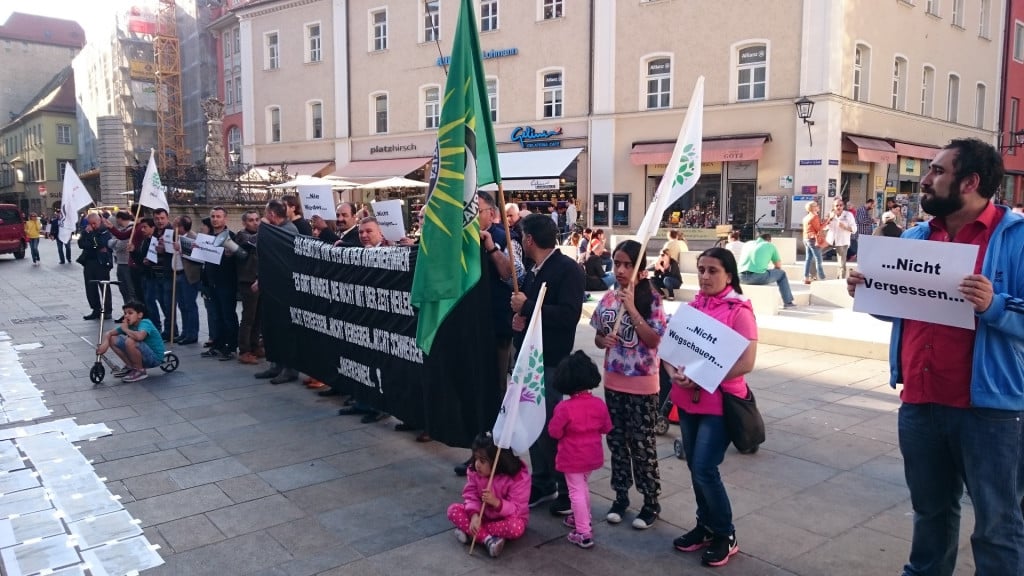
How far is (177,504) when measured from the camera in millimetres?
5172

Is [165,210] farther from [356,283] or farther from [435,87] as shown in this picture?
[435,87]

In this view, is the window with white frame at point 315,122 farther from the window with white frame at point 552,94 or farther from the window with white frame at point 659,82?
the window with white frame at point 659,82

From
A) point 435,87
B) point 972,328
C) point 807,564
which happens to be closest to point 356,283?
point 807,564

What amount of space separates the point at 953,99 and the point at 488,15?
1853cm

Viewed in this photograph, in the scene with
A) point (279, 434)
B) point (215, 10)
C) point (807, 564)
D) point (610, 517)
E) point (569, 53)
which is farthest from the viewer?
point (215, 10)

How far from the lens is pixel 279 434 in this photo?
265 inches

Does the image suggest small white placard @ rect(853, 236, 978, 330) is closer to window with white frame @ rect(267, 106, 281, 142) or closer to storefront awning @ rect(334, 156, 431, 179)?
storefront awning @ rect(334, 156, 431, 179)

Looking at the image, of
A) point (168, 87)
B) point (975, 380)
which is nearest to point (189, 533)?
point (975, 380)

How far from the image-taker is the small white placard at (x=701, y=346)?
397 centimetres

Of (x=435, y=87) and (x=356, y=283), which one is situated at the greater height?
(x=435, y=87)

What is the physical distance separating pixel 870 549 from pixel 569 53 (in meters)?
26.1

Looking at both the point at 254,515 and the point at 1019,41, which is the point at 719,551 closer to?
the point at 254,515

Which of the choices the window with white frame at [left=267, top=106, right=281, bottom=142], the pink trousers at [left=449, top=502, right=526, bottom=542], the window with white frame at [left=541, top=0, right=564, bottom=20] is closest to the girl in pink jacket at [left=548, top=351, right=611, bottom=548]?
the pink trousers at [left=449, top=502, right=526, bottom=542]

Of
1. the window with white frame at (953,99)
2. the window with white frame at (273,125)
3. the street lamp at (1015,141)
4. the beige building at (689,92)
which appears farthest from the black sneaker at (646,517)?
the window with white frame at (273,125)
